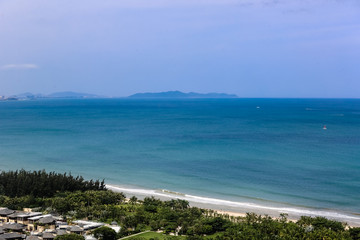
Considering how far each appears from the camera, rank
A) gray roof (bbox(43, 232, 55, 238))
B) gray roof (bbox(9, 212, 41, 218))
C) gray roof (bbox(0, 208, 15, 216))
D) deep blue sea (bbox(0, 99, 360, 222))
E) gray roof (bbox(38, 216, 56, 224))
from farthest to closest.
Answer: deep blue sea (bbox(0, 99, 360, 222)), gray roof (bbox(0, 208, 15, 216)), gray roof (bbox(9, 212, 41, 218)), gray roof (bbox(38, 216, 56, 224)), gray roof (bbox(43, 232, 55, 238))

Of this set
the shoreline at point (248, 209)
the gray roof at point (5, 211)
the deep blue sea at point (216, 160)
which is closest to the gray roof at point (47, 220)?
the gray roof at point (5, 211)

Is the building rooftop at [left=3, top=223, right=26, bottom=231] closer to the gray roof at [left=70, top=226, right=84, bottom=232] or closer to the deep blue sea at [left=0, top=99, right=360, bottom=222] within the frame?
the gray roof at [left=70, top=226, right=84, bottom=232]

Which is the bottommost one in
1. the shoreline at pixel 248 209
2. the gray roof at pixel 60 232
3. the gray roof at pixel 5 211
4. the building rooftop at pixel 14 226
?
the shoreline at pixel 248 209

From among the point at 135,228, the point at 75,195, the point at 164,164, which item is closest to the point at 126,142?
the point at 164,164

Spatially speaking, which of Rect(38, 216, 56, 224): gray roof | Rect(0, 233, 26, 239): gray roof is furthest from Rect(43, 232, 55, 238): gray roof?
Rect(38, 216, 56, 224): gray roof

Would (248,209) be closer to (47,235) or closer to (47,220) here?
(47,220)

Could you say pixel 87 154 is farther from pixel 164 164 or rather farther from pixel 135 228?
pixel 135 228

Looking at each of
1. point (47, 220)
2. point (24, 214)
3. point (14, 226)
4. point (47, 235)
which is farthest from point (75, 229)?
point (24, 214)

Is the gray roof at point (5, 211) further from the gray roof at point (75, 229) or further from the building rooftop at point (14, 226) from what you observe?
the gray roof at point (75, 229)
